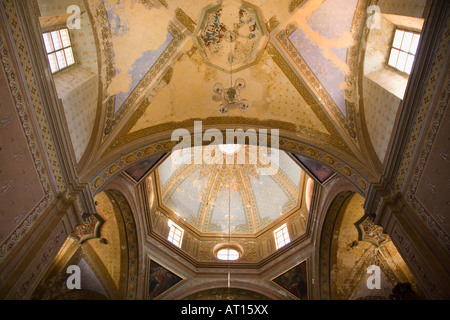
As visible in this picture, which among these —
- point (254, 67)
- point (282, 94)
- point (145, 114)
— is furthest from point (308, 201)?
point (145, 114)

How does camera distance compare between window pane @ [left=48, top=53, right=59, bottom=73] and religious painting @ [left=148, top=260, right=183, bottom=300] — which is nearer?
window pane @ [left=48, top=53, right=59, bottom=73]

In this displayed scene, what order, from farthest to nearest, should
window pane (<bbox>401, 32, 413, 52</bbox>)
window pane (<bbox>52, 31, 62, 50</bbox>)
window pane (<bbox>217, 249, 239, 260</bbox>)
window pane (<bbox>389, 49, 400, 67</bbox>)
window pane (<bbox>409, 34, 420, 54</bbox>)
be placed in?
window pane (<bbox>217, 249, 239, 260</bbox>) → window pane (<bbox>389, 49, 400, 67</bbox>) → window pane (<bbox>52, 31, 62, 50</bbox>) → window pane (<bbox>401, 32, 413, 52</bbox>) → window pane (<bbox>409, 34, 420, 54</bbox>)

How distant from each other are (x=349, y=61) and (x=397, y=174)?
369 cm

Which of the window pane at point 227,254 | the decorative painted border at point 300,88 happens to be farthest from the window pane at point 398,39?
the window pane at point 227,254

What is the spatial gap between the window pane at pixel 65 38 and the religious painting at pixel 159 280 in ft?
26.2

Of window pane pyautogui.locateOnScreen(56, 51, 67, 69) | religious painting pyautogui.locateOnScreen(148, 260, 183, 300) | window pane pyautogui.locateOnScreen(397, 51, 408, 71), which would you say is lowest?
religious painting pyautogui.locateOnScreen(148, 260, 183, 300)

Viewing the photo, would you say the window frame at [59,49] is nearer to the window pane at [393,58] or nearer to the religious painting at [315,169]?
the religious painting at [315,169]

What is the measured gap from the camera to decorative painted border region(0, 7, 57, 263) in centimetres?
562

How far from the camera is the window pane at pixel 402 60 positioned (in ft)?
25.2

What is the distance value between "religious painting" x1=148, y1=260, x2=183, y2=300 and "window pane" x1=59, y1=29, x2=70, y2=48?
26.2 ft

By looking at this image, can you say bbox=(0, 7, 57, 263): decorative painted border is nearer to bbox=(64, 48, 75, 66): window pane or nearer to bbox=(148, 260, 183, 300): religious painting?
bbox=(64, 48, 75, 66): window pane

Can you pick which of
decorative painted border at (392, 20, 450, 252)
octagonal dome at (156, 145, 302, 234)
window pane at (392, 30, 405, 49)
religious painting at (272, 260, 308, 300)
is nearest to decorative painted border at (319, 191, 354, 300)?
religious painting at (272, 260, 308, 300)

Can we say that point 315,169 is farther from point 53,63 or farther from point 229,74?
point 53,63

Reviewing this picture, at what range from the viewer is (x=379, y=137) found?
816 centimetres
